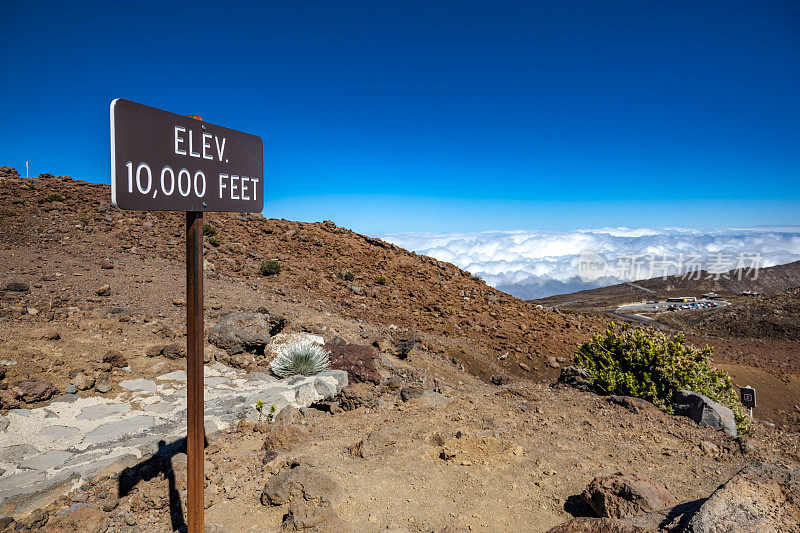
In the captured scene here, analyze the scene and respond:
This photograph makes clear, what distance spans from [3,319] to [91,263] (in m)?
4.90

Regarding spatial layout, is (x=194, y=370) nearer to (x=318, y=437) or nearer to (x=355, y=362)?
(x=318, y=437)

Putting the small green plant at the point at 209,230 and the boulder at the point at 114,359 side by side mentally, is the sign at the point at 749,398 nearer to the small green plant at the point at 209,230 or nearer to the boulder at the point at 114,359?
the boulder at the point at 114,359

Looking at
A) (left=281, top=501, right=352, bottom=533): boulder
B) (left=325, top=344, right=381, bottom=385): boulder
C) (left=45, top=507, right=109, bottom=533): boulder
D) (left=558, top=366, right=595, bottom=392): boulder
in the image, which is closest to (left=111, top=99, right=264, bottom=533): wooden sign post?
(left=281, top=501, right=352, bottom=533): boulder

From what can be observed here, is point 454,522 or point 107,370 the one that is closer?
point 454,522

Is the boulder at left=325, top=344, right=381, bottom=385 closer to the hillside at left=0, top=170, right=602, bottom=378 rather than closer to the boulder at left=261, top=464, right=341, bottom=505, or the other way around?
the boulder at left=261, top=464, right=341, bottom=505

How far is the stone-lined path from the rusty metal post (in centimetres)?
196

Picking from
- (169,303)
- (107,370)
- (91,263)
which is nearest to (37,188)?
(91,263)

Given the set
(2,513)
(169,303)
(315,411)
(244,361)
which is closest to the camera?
(2,513)

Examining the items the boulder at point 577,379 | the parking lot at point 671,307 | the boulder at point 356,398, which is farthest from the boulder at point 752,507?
the parking lot at point 671,307

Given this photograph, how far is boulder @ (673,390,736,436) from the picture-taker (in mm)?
5477

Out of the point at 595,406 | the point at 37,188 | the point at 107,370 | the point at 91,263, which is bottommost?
the point at 595,406

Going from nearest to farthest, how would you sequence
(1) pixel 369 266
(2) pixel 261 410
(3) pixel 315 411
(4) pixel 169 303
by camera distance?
(2) pixel 261 410
(3) pixel 315 411
(4) pixel 169 303
(1) pixel 369 266

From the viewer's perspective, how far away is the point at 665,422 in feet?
18.4

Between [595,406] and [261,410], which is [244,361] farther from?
[595,406]
